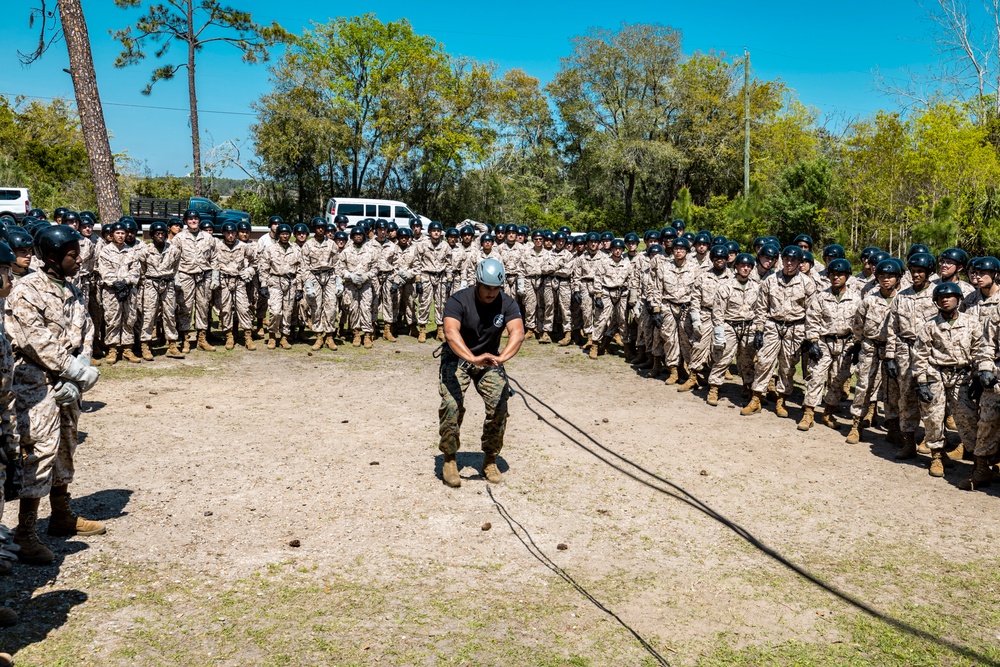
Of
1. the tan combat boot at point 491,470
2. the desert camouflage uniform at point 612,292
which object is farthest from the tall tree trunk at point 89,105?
the tan combat boot at point 491,470

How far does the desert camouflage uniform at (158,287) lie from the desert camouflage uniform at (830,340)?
30.6 ft

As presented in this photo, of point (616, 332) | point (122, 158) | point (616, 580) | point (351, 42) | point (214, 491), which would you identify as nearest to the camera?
point (616, 580)

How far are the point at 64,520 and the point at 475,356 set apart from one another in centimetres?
338

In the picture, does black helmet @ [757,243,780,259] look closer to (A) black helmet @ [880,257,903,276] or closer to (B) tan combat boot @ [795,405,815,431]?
(A) black helmet @ [880,257,903,276]

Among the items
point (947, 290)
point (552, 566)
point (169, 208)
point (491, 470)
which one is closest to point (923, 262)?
point (947, 290)

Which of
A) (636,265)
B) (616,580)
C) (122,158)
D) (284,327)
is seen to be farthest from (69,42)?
(122,158)

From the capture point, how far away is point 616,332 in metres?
13.8

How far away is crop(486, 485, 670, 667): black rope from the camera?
4418mm

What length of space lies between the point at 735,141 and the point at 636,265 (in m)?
34.5

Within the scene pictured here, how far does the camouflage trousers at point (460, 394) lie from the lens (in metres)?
6.74

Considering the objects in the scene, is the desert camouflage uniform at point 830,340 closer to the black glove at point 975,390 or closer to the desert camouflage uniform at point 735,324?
the desert camouflage uniform at point 735,324

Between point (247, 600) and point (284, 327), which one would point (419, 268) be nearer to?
point (284, 327)

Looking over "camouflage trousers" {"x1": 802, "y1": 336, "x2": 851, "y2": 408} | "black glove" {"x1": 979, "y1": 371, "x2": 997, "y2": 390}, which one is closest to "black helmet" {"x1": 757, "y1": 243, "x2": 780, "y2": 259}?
"camouflage trousers" {"x1": 802, "y1": 336, "x2": 851, "y2": 408}

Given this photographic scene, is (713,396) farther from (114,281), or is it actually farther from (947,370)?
(114,281)
